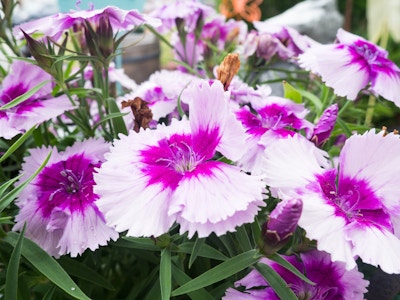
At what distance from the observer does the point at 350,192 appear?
47 cm

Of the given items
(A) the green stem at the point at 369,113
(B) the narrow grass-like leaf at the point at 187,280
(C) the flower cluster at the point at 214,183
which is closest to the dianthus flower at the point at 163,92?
(C) the flower cluster at the point at 214,183

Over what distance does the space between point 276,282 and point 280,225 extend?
0.08 metres

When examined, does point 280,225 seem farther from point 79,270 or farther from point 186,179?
point 79,270

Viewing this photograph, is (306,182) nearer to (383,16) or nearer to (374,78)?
(374,78)

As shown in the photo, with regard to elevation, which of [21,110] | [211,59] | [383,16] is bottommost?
[383,16]

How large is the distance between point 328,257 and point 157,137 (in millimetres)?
211

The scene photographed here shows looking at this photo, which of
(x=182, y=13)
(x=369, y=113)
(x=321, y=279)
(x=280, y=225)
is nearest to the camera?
(x=280, y=225)

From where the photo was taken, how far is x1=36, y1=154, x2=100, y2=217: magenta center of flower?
20.7 inches

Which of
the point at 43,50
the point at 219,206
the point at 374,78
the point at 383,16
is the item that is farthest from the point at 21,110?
the point at 383,16

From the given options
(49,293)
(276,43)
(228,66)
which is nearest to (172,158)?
(228,66)

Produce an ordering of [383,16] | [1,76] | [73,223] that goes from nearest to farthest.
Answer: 1. [73,223]
2. [1,76]
3. [383,16]

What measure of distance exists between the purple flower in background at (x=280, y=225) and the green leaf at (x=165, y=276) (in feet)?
0.29

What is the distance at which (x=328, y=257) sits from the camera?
1.66 ft

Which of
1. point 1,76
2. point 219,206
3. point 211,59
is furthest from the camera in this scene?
point 211,59
